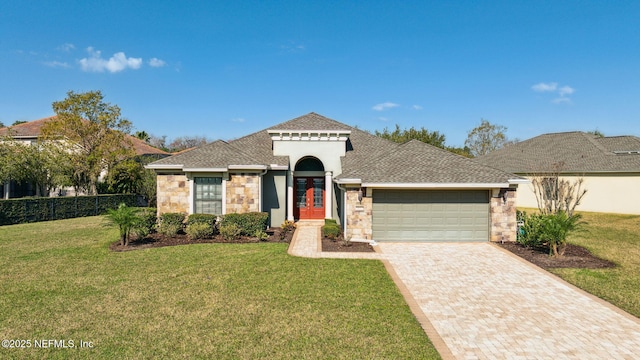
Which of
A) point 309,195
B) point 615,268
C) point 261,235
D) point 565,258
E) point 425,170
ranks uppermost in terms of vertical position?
point 425,170

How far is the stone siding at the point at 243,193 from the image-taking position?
616 inches

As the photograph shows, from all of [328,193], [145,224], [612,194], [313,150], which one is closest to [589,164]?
[612,194]

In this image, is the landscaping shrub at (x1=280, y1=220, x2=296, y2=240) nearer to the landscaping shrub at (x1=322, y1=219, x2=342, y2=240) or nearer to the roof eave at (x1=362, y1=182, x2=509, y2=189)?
the landscaping shrub at (x1=322, y1=219, x2=342, y2=240)

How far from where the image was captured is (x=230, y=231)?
547 inches

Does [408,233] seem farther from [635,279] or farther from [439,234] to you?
[635,279]

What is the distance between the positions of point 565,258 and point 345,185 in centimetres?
828

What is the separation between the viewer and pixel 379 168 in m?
14.4

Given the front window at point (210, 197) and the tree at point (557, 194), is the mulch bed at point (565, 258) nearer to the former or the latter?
the tree at point (557, 194)

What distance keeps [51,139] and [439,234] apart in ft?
92.5

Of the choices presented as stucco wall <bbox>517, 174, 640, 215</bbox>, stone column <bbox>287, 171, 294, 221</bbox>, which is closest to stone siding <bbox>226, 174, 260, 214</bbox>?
stone column <bbox>287, 171, 294, 221</bbox>

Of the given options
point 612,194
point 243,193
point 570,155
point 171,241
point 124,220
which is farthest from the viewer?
point 570,155

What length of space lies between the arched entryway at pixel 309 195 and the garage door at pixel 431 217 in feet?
19.3

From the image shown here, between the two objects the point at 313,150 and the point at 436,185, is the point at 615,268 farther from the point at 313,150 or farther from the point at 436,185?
the point at 313,150

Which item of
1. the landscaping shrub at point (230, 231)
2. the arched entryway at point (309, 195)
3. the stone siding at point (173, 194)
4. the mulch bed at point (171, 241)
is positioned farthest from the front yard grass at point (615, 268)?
the stone siding at point (173, 194)
